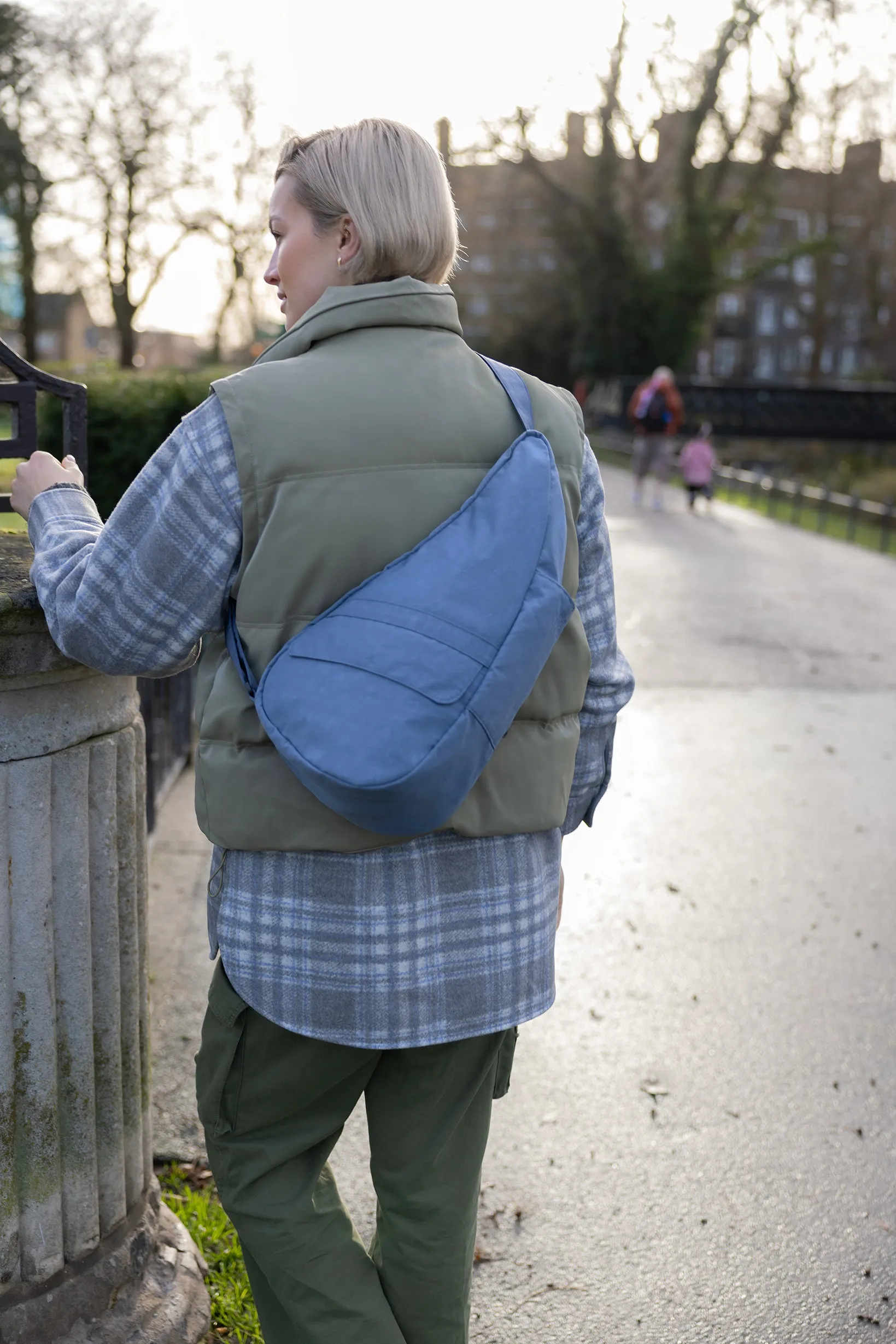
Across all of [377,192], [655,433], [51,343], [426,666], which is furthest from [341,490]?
[51,343]

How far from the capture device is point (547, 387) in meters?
1.84

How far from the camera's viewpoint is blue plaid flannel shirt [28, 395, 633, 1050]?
64.2 inches

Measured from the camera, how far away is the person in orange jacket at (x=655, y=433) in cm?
1709

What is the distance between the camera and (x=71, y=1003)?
6.88ft

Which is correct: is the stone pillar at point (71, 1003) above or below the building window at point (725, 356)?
above

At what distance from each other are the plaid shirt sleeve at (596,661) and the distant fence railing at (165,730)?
263 cm

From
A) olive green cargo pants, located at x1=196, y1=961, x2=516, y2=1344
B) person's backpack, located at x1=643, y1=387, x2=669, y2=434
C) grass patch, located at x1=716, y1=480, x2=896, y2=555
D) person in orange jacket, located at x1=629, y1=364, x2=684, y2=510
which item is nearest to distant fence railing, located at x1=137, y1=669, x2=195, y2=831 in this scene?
olive green cargo pants, located at x1=196, y1=961, x2=516, y2=1344

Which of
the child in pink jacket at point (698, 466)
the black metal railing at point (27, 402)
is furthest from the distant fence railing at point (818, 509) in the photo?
the black metal railing at point (27, 402)

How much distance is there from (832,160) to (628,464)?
19776 millimetres

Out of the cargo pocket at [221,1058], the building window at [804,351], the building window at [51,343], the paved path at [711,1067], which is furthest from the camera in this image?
the building window at [804,351]

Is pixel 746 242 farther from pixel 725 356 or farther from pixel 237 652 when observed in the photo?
pixel 725 356

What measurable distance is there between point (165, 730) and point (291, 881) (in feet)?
12.0

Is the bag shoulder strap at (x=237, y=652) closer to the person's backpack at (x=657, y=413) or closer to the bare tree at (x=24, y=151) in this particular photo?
the person's backpack at (x=657, y=413)

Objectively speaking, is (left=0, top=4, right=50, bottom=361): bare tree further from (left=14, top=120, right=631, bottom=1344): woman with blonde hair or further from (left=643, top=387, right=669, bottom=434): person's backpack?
(left=14, top=120, right=631, bottom=1344): woman with blonde hair
